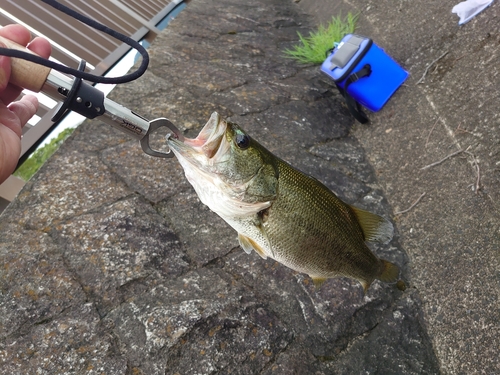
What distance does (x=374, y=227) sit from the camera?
2.32 metres

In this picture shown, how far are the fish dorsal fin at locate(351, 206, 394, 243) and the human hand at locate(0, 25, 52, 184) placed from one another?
1.85 meters

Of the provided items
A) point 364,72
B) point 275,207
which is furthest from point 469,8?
point 275,207

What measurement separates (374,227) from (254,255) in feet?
2.96

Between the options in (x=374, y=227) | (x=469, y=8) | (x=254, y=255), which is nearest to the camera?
(x=374, y=227)

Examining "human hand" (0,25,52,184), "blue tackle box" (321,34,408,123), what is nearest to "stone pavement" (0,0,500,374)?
"blue tackle box" (321,34,408,123)

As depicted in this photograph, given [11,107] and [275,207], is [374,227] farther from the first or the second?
[11,107]

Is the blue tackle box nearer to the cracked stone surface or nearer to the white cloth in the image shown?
the white cloth

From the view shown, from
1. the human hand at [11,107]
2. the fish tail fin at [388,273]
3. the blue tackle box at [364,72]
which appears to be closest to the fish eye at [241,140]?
the human hand at [11,107]

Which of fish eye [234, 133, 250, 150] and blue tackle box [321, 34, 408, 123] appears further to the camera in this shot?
blue tackle box [321, 34, 408, 123]

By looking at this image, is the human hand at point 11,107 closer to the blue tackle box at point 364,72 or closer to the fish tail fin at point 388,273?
the fish tail fin at point 388,273

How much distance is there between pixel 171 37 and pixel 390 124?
2989 millimetres

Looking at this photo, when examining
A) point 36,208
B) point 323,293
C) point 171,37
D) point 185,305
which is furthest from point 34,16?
Answer: point 323,293

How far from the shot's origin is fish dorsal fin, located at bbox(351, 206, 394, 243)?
90.4 inches

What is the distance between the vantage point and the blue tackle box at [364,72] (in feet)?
13.1
